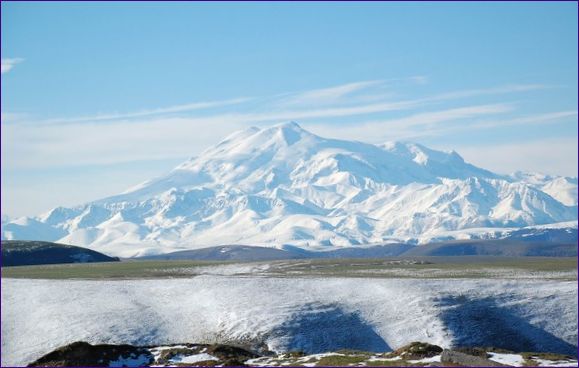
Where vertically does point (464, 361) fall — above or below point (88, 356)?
below

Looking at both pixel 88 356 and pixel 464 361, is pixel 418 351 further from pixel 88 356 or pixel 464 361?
pixel 88 356

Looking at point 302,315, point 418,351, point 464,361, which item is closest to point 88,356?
point 418,351

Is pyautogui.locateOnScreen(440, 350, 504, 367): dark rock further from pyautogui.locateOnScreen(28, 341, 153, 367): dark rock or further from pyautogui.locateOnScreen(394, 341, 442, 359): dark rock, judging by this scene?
pyautogui.locateOnScreen(28, 341, 153, 367): dark rock

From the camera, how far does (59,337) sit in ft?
277

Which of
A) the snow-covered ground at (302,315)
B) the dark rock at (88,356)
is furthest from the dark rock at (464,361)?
the dark rock at (88,356)

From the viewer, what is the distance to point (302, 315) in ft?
302

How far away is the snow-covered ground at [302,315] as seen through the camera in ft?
280

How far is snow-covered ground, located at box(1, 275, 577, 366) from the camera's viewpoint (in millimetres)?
85400

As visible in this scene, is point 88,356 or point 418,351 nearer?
point 418,351

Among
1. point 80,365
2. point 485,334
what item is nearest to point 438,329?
point 485,334

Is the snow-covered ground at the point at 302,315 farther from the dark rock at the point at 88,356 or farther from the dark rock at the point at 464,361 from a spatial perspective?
the dark rock at the point at 464,361

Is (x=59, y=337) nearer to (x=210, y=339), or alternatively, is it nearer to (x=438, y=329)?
(x=210, y=339)

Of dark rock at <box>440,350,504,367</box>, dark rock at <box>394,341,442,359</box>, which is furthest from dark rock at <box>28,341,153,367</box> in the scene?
dark rock at <box>440,350,504,367</box>

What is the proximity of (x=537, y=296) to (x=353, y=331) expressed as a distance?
89.8 ft
